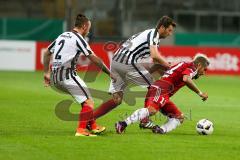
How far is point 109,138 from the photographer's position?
1266cm

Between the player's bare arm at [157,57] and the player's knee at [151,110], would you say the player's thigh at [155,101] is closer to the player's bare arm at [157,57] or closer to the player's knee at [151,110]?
the player's knee at [151,110]

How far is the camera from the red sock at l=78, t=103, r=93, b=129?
1289 cm

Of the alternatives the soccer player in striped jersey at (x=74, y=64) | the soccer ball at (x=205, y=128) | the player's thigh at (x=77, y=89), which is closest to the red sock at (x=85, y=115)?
the soccer player in striped jersey at (x=74, y=64)

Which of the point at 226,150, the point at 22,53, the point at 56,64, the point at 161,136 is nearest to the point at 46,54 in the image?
the point at 56,64

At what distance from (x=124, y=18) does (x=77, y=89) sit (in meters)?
28.8

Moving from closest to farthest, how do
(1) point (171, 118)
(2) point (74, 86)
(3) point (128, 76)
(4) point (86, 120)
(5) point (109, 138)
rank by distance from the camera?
(5) point (109, 138) < (4) point (86, 120) < (2) point (74, 86) < (1) point (171, 118) < (3) point (128, 76)

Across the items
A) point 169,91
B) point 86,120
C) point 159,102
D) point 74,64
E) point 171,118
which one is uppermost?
point 74,64

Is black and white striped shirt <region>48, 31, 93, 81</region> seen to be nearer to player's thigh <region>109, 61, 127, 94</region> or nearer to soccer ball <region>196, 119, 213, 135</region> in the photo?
player's thigh <region>109, 61, 127, 94</region>

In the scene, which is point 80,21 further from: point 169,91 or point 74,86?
point 169,91

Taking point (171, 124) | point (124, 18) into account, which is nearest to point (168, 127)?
point (171, 124)

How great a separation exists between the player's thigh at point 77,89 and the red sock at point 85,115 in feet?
0.41

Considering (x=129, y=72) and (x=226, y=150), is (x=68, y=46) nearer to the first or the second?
(x=129, y=72)

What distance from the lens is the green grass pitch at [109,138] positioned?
10.8 m

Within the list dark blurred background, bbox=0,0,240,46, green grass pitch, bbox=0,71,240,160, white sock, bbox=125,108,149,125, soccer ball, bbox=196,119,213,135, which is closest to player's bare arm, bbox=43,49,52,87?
green grass pitch, bbox=0,71,240,160
